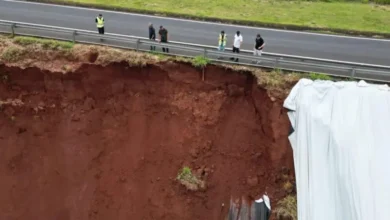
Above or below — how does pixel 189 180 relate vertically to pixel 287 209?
below

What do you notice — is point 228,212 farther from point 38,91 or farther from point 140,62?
point 38,91

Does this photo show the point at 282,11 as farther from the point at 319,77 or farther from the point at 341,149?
the point at 341,149

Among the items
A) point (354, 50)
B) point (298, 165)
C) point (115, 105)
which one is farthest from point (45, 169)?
point (354, 50)

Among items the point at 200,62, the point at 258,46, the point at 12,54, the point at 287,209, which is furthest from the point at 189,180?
the point at 12,54

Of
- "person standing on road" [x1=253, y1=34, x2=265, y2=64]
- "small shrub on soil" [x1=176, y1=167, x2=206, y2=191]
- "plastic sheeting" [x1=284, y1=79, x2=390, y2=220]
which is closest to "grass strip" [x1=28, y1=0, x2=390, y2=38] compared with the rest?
"person standing on road" [x1=253, y1=34, x2=265, y2=64]

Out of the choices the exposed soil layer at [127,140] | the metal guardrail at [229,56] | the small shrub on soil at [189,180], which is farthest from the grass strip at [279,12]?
the small shrub on soil at [189,180]

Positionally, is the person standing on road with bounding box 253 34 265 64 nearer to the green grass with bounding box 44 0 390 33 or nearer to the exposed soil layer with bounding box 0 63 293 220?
the exposed soil layer with bounding box 0 63 293 220
